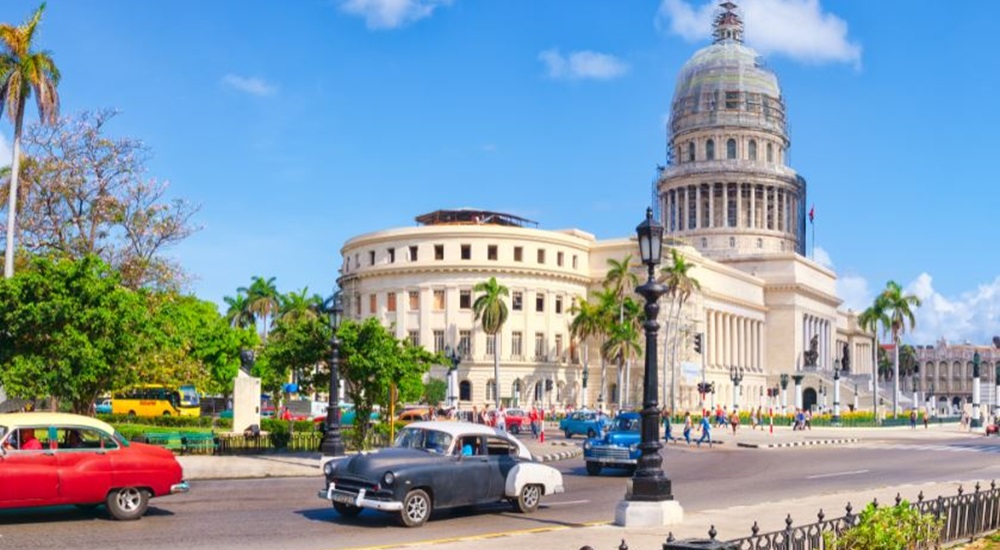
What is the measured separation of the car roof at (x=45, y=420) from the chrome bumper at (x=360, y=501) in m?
3.65

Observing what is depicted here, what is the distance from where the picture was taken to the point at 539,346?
95750 mm

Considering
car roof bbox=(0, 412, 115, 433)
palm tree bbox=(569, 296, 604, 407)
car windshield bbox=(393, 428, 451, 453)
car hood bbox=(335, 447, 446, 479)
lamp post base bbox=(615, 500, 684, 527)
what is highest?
palm tree bbox=(569, 296, 604, 407)

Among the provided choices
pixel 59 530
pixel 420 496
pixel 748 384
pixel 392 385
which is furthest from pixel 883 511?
pixel 748 384

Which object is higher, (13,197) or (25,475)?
(13,197)

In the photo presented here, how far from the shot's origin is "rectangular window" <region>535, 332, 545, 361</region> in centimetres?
9519

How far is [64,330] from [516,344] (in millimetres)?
66544

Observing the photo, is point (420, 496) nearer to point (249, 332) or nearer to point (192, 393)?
point (192, 393)

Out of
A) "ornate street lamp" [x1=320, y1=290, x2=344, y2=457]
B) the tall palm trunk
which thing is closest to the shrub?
"ornate street lamp" [x1=320, y1=290, x2=344, y2=457]

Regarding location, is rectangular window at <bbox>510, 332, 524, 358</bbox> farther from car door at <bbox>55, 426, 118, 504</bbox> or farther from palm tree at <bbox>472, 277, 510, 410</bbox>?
car door at <bbox>55, 426, 118, 504</bbox>

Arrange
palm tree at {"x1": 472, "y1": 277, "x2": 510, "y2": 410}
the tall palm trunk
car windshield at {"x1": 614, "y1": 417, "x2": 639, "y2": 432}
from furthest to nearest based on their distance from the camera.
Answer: palm tree at {"x1": 472, "y1": 277, "x2": 510, "y2": 410} < the tall palm trunk < car windshield at {"x1": 614, "y1": 417, "x2": 639, "y2": 432}

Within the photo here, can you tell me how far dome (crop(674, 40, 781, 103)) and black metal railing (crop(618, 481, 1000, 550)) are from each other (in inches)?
4852

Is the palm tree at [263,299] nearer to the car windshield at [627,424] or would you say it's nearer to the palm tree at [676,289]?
the palm tree at [676,289]

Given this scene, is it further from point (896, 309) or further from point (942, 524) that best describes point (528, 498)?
point (896, 309)

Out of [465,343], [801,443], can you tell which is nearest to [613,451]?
[801,443]
